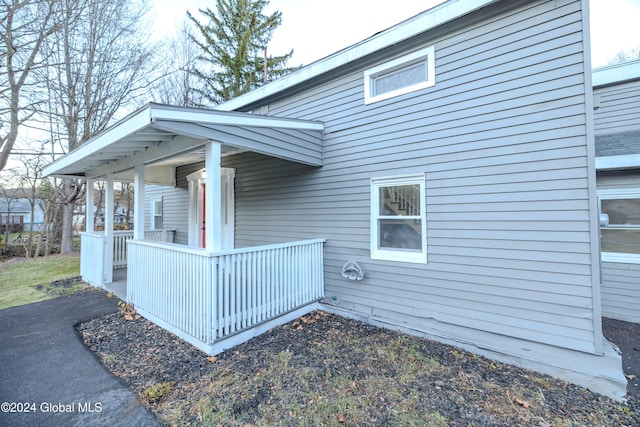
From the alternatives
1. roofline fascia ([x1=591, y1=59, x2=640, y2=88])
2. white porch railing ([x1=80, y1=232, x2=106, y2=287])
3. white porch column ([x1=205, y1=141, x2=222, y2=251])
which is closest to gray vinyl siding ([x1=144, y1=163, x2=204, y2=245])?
white porch railing ([x1=80, y1=232, x2=106, y2=287])

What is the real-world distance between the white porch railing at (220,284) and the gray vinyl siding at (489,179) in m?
0.68

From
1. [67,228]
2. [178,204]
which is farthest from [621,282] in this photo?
[67,228]

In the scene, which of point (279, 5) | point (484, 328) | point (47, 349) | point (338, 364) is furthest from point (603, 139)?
point (279, 5)

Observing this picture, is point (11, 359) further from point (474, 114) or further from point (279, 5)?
point (279, 5)

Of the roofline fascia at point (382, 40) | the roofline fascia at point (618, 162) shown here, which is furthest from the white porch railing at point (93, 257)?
the roofline fascia at point (618, 162)

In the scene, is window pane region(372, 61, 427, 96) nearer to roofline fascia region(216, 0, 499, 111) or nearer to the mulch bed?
roofline fascia region(216, 0, 499, 111)

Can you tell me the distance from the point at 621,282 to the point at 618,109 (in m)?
3.28

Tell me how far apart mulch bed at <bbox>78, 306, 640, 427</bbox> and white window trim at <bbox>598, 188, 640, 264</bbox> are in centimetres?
287

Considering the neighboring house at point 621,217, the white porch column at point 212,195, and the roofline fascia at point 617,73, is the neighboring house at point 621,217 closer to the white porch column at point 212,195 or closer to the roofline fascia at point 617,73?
the roofline fascia at point 617,73

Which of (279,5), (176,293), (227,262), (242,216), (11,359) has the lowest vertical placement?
(11,359)

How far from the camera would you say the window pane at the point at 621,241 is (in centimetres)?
465

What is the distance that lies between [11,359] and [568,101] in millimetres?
6983

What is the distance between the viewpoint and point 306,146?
479 centimetres

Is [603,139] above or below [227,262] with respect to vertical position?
above
